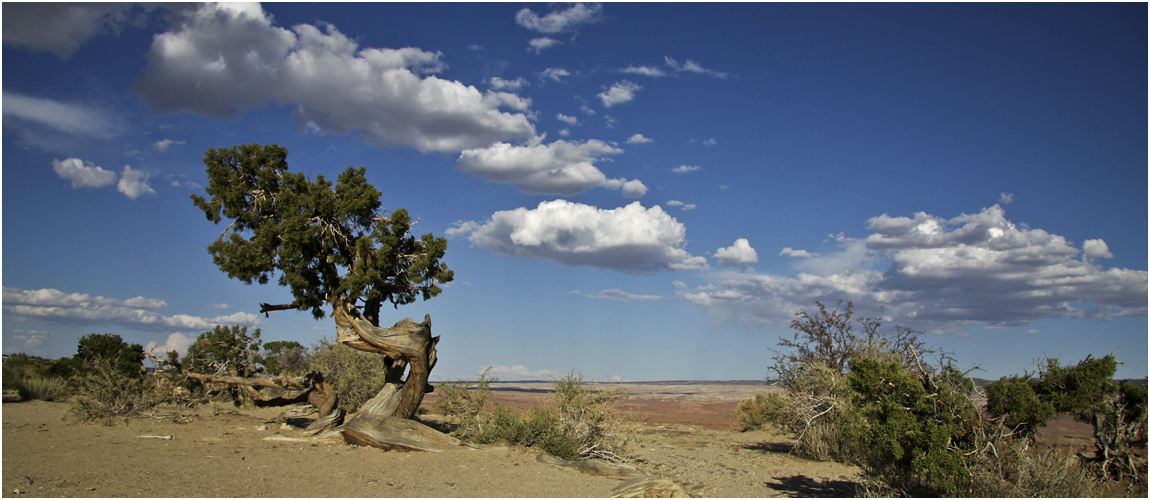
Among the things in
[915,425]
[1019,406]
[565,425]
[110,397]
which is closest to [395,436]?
[565,425]

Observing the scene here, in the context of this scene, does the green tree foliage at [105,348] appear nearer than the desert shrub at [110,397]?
No

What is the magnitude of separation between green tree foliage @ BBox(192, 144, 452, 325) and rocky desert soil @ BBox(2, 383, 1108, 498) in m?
3.95

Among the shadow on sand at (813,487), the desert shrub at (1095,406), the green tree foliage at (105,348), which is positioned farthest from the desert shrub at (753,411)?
the green tree foliage at (105,348)

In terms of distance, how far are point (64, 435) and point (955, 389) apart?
17.7 metres

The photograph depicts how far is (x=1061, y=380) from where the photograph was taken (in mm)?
8750

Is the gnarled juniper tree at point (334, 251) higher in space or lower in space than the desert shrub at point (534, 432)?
higher

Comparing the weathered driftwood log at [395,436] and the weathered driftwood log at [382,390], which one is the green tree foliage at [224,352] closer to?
the weathered driftwood log at [382,390]

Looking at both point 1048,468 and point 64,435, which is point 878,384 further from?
point 64,435

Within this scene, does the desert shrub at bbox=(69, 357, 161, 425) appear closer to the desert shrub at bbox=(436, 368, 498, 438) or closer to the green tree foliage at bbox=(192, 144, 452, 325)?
the green tree foliage at bbox=(192, 144, 452, 325)

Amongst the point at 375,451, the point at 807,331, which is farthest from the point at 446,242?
the point at 807,331

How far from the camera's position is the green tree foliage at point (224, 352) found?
18.2 meters

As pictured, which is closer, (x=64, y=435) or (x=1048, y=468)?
(x=1048, y=468)

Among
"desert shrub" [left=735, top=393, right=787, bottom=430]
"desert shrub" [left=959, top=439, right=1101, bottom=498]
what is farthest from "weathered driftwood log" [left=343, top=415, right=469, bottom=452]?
"desert shrub" [left=735, top=393, right=787, bottom=430]

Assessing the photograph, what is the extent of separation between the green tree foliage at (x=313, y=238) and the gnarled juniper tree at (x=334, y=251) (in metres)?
0.03
